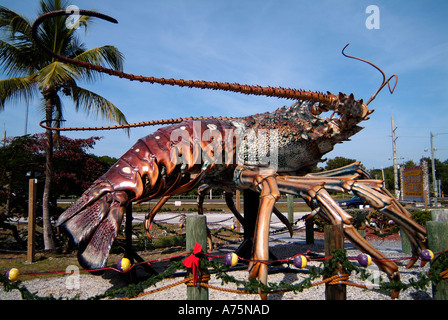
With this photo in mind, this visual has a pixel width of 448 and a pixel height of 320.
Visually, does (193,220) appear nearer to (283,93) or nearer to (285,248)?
(283,93)

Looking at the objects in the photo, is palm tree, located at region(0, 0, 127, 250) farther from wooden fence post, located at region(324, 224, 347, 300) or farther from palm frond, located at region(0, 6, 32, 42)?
wooden fence post, located at region(324, 224, 347, 300)

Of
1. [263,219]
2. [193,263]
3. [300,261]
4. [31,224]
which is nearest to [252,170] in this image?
[263,219]

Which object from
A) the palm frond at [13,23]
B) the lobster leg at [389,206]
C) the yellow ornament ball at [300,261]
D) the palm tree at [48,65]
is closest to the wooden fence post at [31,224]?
the palm tree at [48,65]

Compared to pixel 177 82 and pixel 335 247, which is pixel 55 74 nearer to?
pixel 177 82

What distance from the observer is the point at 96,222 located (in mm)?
3518

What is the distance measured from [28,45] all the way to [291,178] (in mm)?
7627

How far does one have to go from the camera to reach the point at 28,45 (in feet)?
24.4

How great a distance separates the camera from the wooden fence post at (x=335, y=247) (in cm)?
258

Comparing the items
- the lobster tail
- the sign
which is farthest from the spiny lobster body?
the sign

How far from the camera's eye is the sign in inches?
480

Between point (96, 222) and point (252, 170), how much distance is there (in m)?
2.11

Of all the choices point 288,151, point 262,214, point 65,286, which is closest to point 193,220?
point 262,214

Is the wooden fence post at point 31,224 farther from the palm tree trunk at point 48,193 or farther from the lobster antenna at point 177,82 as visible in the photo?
the lobster antenna at point 177,82

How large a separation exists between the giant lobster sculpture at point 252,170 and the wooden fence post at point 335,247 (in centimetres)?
44
